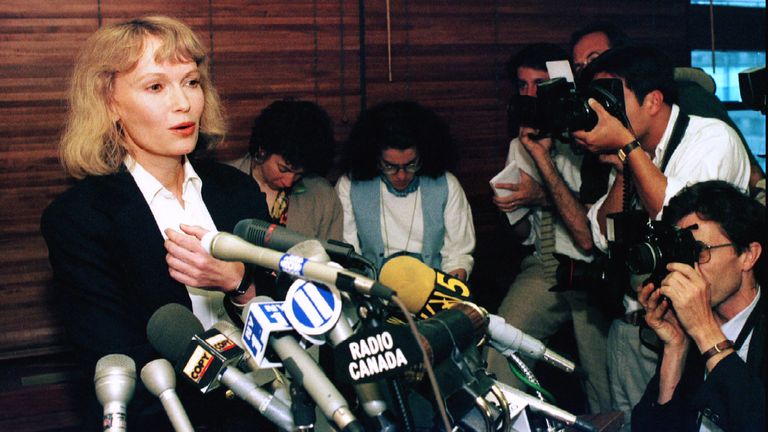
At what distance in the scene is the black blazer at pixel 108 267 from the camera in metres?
1.81

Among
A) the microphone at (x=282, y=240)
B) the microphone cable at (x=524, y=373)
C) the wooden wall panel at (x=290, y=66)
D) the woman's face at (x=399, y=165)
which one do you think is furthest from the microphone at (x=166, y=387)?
the wooden wall panel at (x=290, y=66)

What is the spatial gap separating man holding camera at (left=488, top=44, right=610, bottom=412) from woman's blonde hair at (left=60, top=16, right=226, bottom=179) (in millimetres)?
1778

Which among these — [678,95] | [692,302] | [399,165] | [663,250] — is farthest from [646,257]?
[399,165]

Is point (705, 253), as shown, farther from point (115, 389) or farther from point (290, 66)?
point (290, 66)

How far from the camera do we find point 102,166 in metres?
1.97

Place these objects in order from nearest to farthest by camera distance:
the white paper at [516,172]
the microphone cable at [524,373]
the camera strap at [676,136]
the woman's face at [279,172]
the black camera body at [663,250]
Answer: the microphone cable at [524,373]
the black camera body at [663,250]
the camera strap at [676,136]
the woman's face at [279,172]
the white paper at [516,172]

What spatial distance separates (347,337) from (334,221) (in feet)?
8.34

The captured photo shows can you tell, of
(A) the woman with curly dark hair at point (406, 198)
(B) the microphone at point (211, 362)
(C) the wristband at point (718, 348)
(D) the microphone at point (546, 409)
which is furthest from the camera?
(A) the woman with curly dark hair at point (406, 198)

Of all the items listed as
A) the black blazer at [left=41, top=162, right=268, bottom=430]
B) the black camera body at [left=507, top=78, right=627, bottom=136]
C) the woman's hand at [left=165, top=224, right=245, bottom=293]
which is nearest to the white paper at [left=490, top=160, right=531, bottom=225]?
the black camera body at [left=507, top=78, right=627, bottom=136]

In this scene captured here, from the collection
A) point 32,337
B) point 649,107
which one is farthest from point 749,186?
point 32,337

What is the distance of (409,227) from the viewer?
3.79 metres

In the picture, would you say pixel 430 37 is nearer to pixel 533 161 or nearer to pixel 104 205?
pixel 533 161

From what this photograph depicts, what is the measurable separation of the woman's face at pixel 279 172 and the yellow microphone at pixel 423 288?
6.89 feet

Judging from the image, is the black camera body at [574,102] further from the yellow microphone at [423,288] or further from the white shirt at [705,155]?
the yellow microphone at [423,288]
